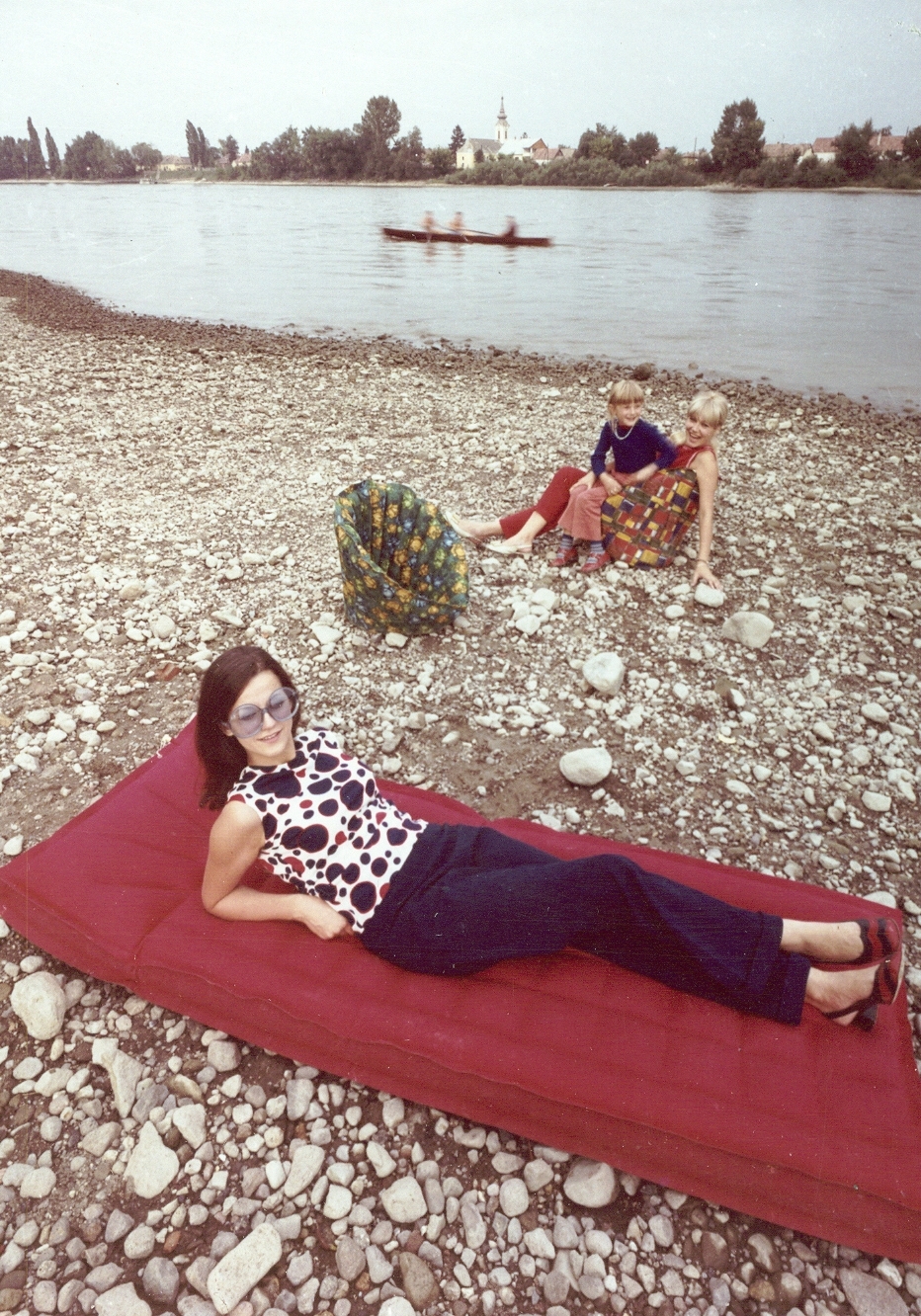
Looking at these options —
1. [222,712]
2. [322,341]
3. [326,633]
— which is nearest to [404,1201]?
[222,712]

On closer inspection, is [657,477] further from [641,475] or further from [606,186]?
[606,186]

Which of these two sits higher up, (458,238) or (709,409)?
(458,238)

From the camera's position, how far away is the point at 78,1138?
2.69 m

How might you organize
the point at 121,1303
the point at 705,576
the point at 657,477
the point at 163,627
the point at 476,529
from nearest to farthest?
the point at 121,1303
the point at 163,627
the point at 705,576
the point at 657,477
the point at 476,529

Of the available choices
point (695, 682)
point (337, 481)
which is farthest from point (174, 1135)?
point (337, 481)

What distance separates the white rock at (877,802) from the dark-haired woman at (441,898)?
142 centimetres

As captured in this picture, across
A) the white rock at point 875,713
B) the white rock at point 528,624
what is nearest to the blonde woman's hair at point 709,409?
the white rock at point 528,624

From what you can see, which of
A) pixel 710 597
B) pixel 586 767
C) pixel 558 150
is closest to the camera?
pixel 586 767

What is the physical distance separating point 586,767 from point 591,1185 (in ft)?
6.69

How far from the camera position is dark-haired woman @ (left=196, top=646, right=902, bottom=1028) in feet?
8.71

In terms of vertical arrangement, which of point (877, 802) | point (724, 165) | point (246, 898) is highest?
point (724, 165)

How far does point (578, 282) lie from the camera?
76.4 ft

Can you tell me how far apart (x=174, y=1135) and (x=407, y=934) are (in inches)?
40.4

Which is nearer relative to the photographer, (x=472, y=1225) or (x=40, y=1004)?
(x=472, y=1225)
